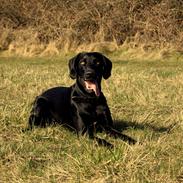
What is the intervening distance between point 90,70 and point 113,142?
0.97m

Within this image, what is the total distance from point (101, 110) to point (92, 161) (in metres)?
2.00

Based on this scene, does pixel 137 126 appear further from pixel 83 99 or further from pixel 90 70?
pixel 90 70

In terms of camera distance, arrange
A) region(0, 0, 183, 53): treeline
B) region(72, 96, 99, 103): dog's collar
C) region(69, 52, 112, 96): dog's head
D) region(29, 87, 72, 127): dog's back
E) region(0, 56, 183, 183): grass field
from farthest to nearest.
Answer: region(0, 0, 183, 53): treeline < region(29, 87, 72, 127): dog's back < region(72, 96, 99, 103): dog's collar < region(69, 52, 112, 96): dog's head < region(0, 56, 183, 183): grass field

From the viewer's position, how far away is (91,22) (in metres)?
22.8

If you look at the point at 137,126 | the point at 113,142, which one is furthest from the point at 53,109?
the point at 113,142

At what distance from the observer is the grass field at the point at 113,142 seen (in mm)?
4770

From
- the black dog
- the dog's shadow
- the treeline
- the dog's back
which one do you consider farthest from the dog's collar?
the treeline

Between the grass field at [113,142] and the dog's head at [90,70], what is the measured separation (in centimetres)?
64

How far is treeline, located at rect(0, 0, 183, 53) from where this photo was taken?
21.5 metres

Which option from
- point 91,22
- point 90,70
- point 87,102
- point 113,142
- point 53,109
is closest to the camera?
point 113,142

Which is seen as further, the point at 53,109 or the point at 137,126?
the point at 53,109

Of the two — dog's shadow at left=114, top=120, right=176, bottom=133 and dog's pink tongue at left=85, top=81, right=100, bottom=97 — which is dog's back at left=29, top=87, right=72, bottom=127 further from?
dog's shadow at left=114, top=120, right=176, bottom=133

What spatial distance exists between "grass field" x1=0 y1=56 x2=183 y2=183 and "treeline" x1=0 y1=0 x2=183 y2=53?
1088 centimetres

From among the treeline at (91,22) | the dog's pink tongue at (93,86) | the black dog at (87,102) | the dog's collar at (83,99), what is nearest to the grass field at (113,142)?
the black dog at (87,102)
